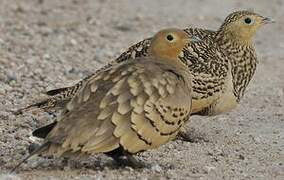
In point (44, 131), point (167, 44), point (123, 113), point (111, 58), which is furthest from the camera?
point (111, 58)

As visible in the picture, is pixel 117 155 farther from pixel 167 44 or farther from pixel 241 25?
pixel 241 25

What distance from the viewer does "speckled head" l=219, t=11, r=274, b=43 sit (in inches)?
334

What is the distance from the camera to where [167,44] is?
6996 millimetres

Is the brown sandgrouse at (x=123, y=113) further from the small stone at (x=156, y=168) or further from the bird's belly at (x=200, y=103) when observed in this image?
the bird's belly at (x=200, y=103)

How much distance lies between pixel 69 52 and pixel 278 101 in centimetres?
296

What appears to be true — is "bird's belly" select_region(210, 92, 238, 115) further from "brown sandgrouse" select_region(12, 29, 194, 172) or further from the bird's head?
"brown sandgrouse" select_region(12, 29, 194, 172)

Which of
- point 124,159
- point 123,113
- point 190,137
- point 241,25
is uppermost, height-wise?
point 241,25

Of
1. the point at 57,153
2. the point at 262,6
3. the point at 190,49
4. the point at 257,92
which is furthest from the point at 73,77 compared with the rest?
the point at 262,6

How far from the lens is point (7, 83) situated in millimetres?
9406

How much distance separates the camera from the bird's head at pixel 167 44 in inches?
275

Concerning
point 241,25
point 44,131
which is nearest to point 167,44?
point 44,131

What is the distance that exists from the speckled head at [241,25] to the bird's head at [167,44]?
149cm

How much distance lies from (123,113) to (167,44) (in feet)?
3.11

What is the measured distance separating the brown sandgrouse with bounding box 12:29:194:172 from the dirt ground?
0.24 m
